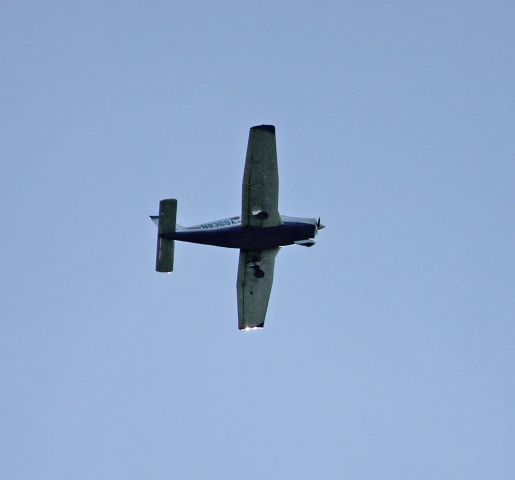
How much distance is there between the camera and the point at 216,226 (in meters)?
44.3

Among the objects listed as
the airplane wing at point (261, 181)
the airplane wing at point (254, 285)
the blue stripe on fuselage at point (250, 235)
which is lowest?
the airplane wing at point (254, 285)

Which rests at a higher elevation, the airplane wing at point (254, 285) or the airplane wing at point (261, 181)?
the airplane wing at point (261, 181)

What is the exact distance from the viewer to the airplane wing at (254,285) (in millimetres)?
45781

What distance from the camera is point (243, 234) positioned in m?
44.1

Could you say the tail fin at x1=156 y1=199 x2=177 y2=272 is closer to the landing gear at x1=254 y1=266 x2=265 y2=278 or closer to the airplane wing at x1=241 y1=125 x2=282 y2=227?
the airplane wing at x1=241 y1=125 x2=282 y2=227

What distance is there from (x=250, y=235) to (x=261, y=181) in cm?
270

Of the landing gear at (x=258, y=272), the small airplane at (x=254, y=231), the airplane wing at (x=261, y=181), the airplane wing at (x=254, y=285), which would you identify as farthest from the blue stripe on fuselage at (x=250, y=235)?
the landing gear at (x=258, y=272)

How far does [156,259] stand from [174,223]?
166 centimetres

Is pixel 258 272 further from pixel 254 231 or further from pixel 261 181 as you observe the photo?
pixel 261 181

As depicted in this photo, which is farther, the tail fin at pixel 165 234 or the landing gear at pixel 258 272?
the landing gear at pixel 258 272

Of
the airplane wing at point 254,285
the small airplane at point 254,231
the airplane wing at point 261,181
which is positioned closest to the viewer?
the airplane wing at point 261,181

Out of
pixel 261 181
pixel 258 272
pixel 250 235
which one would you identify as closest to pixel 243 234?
pixel 250 235

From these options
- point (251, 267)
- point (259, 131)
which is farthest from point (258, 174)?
point (251, 267)

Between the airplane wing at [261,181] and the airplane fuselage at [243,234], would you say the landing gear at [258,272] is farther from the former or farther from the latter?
the airplane wing at [261,181]
